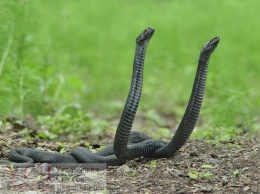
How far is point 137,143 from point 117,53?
7020 millimetres

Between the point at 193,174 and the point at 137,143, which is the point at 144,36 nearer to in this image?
the point at 137,143

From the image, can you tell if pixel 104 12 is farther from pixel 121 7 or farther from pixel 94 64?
pixel 94 64

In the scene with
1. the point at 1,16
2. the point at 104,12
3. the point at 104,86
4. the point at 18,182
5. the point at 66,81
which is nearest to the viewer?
Answer: the point at 18,182

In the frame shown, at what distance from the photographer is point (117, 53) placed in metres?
13.2

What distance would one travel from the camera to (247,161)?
588 centimetres

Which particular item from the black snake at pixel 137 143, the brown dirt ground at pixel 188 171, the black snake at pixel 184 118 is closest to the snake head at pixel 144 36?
the black snake at pixel 137 143

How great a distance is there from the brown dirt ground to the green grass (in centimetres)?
248

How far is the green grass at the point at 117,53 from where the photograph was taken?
956 centimetres

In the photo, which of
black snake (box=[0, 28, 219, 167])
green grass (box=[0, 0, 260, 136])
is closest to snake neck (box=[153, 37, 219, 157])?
black snake (box=[0, 28, 219, 167])

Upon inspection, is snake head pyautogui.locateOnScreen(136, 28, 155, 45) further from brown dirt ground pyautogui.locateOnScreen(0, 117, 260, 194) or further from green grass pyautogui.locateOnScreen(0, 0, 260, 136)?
green grass pyautogui.locateOnScreen(0, 0, 260, 136)

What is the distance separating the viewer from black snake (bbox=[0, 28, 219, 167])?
18.9ft

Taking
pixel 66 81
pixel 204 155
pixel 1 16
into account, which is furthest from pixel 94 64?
pixel 204 155

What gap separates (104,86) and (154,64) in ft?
4.45

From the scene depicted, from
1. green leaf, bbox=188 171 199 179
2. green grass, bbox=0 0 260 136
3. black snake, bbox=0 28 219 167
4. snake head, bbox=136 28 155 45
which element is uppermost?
green grass, bbox=0 0 260 136
